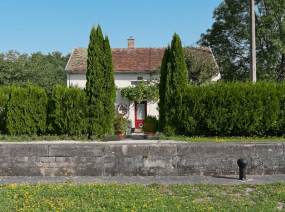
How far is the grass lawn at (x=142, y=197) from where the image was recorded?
585 centimetres

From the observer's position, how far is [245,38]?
2802 centimetres

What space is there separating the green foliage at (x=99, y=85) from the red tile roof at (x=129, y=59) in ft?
26.1

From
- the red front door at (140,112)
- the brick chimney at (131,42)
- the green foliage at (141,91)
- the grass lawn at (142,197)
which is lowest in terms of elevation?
the grass lawn at (142,197)

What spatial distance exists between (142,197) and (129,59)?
62.1 feet

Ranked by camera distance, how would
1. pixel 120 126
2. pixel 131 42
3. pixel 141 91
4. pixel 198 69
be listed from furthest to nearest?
1. pixel 131 42
2. pixel 141 91
3. pixel 198 69
4. pixel 120 126

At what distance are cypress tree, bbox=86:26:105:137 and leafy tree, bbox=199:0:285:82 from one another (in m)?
12.8

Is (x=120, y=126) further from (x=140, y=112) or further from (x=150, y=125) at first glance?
(x=140, y=112)

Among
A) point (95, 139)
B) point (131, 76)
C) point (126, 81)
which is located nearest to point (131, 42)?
point (131, 76)

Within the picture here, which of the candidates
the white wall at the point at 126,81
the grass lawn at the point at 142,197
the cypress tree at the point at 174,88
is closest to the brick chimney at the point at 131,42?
the white wall at the point at 126,81

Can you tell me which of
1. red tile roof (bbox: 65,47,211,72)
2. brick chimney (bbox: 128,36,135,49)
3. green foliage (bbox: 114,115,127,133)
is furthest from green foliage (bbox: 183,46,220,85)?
brick chimney (bbox: 128,36,135,49)

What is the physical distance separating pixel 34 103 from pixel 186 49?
35.9 ft

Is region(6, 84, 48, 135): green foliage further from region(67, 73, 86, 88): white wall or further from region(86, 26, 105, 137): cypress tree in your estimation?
region(67, 73, 86, 88): white wall

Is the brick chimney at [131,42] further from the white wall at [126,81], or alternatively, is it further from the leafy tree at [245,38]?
the leafy tree at [245,38]

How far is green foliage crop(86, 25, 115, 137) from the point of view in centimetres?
1452
